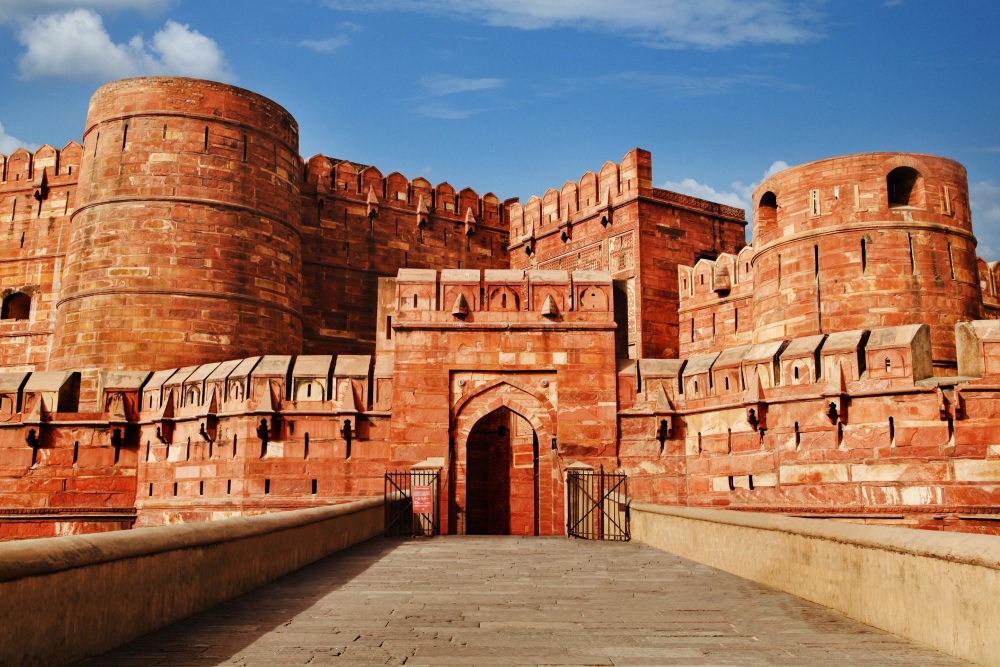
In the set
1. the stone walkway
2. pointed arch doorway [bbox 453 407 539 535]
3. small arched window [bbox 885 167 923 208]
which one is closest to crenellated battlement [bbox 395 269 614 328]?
pointed arch doorway [bbox 453 407 539 535]

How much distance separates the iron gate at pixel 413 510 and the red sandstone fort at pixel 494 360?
33.4 inches

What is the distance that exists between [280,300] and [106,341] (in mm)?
3494

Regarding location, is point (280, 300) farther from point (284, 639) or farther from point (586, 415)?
point (284, 639)

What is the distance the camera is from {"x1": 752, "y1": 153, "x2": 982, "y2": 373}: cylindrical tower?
53.0 feet

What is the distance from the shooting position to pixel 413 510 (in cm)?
1318

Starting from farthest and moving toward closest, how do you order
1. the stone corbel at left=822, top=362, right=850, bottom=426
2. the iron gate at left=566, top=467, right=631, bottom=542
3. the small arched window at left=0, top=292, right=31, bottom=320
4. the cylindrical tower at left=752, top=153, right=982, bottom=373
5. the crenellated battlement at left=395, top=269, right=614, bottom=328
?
1. the small arched window at left=0, top=292, right=31, bottom=320
2. the cylindrical tower at left=752, top=153, right=982, bottom=373
3. the crenellated battlement at left=395, top=269, right=614, bottom=328
4. the stone corbel at left=822, top=362, right=850, bottom=426
5. the iron gate at left=566, top=467, right=631, bottom=542

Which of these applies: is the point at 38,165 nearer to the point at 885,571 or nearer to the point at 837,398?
the point at 837,398

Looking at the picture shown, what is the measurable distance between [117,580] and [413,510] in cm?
885

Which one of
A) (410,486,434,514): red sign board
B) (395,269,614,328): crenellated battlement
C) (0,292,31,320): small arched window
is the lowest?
(410,486,434,514): red sign board

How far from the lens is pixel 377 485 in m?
15.7

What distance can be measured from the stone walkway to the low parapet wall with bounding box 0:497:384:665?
0.37ft

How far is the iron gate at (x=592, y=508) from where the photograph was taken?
42.1 feet

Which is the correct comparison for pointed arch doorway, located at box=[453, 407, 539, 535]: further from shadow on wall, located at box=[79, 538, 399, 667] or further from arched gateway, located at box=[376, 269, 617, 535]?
shadow on wall, located at box=[79, 538, 399, 667]

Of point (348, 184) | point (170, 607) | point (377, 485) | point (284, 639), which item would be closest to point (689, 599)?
point (284, 639)
